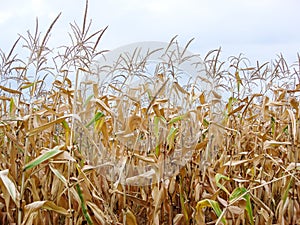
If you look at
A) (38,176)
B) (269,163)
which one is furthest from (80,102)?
(269,163)

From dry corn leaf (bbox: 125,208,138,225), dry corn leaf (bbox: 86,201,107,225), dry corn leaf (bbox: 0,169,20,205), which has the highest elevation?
dry corn leaf (bbox: 0,169,20,205)

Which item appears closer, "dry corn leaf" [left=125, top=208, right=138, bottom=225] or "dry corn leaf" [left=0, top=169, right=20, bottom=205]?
"dry corn leaf" [left=0, top=169, right=20, bottom=205]

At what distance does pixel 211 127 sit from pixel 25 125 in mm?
720

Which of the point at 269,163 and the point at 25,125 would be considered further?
the point at 269,163

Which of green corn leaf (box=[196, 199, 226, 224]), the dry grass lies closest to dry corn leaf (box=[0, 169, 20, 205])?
the dry grass

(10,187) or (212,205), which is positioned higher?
(10,187)

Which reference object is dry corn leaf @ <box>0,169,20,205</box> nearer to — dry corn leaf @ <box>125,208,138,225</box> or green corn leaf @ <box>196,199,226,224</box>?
dry corn leaf @ <box>125,208,138,225</box>

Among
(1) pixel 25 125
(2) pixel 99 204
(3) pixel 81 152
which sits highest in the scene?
(1) pixel 25 125

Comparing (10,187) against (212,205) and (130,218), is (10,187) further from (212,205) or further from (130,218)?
(212,205)

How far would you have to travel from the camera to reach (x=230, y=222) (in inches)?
65.7

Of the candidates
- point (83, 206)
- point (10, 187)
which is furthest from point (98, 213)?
point (10, 187)

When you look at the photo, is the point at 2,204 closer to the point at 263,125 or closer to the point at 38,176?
the point at 38,176

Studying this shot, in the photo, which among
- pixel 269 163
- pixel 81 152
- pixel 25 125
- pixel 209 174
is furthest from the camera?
pixel 269 163

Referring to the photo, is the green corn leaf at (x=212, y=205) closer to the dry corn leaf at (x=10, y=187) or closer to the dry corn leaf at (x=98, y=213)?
the dry corn leaf at (x=98, y=213)
